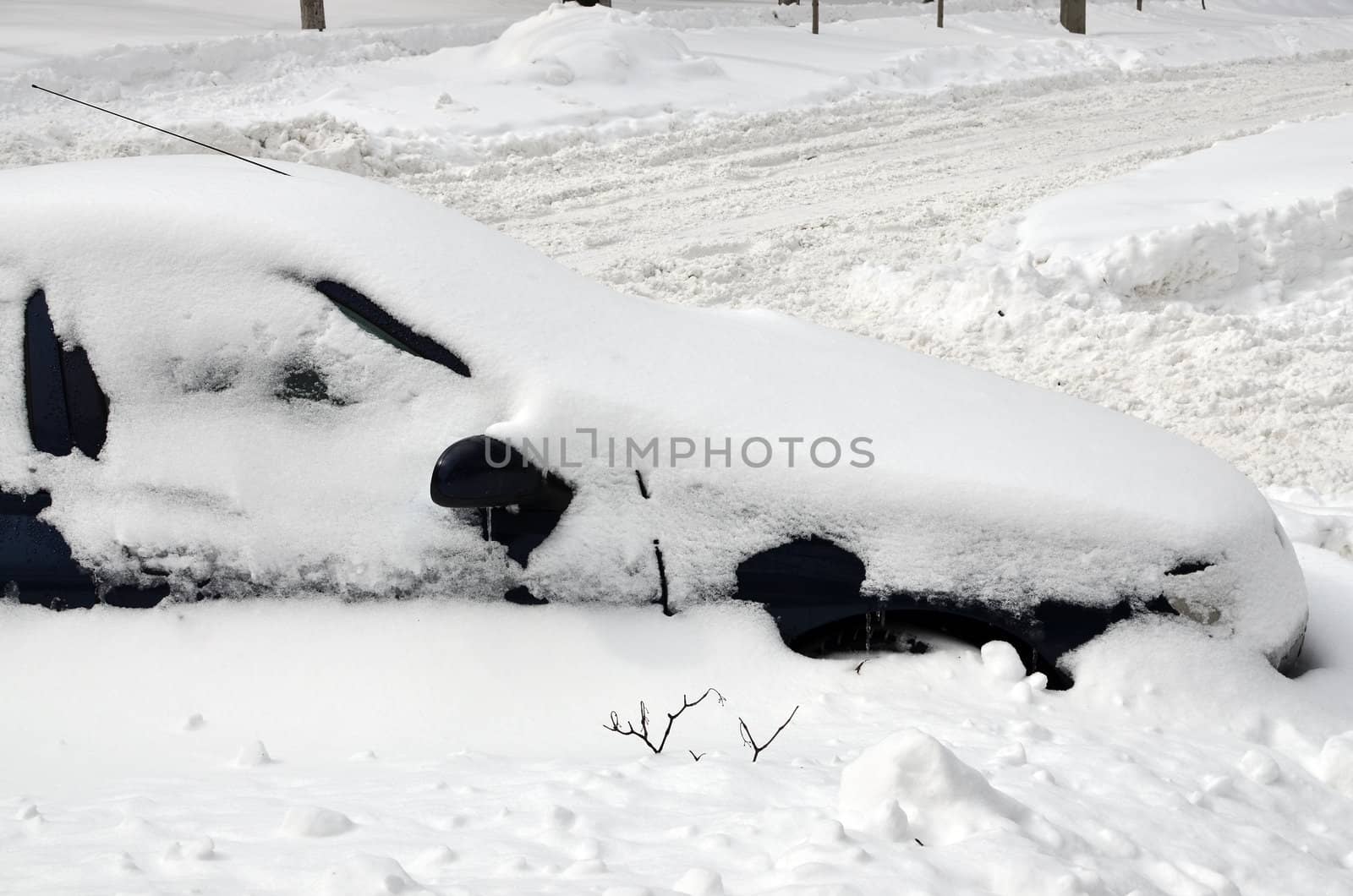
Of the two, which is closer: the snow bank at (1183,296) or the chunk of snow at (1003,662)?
the chunk of snow at (1003,662)

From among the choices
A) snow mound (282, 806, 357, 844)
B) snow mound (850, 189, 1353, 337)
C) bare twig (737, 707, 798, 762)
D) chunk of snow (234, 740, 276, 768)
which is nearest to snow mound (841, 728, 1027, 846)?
bare twig (737, 707, 798, 762)

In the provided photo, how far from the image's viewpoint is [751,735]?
2926 mm

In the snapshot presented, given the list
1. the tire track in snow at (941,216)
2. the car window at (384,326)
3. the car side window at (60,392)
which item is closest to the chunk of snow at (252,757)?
the car side window at (60,392)

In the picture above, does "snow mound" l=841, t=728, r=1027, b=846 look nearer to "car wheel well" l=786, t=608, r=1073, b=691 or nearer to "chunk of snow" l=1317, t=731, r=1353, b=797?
"car wheel well" l=786, t=608, r=1073, b=691

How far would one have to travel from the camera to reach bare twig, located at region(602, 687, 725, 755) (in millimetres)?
2840

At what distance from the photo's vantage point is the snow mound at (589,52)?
44.3 ft

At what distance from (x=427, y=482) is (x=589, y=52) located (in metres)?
11.8

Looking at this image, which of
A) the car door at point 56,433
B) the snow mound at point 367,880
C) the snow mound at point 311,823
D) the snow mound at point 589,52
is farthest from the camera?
the snow mound at point 589,52

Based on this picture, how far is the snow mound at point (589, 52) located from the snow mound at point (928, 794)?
11.9 m

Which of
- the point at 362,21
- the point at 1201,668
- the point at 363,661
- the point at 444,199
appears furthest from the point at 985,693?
the point at 362,21

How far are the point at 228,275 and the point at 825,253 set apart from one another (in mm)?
5618

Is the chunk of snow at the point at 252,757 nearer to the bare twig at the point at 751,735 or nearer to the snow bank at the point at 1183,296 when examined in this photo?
the bare twig at the point at 751,735

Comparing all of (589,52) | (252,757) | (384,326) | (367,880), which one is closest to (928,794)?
(367,880)

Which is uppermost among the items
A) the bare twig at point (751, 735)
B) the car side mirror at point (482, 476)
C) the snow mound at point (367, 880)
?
the car side mirror at point (482, 476)
